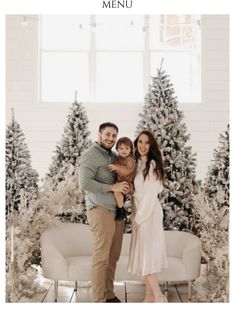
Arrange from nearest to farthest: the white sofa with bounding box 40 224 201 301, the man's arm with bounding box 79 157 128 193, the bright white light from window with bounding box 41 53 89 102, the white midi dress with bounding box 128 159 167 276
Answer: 1. the man's arm with bounding box 79 157 128 193
2. the white midi dress with bounding box 128 159 167 276
3. the white sofa with bounding box 40 224 201 301
4. the bright white light from window with bounding box 41 53 89 102

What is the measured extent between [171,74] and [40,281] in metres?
2.27

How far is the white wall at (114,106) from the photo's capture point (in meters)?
4.77

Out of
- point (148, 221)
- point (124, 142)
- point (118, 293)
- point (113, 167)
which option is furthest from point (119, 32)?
point (118, 293)

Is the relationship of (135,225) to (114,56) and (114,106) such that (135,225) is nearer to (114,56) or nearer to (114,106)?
A: (114,106)

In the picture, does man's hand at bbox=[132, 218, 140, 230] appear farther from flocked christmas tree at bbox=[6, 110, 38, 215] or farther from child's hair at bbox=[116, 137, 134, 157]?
flocked christmas tree at bbox=[6, 110, 38, 215]

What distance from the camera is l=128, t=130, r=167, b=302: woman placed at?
4.61 metres

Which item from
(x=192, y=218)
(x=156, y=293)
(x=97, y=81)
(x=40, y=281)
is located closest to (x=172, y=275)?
(x=156, y=293)

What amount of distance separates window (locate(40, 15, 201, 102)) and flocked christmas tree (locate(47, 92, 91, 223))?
0.24 meters

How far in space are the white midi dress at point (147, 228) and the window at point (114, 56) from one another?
0.78 meters

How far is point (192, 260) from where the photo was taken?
4.72 meters

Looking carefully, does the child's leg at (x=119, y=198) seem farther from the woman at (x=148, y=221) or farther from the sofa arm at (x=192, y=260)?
the sofa arm at (x=192, y=260)

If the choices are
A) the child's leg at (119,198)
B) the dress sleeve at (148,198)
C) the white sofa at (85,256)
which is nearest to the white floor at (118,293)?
the white sofa at (85,256)

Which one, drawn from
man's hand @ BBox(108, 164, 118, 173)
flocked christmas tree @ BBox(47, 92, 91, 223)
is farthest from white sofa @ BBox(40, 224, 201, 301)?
man's hand @ BBox(108, 164, 118, 173)

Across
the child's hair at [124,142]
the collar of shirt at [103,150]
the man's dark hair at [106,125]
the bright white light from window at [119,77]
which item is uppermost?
the bright white light from window at [119,77]
